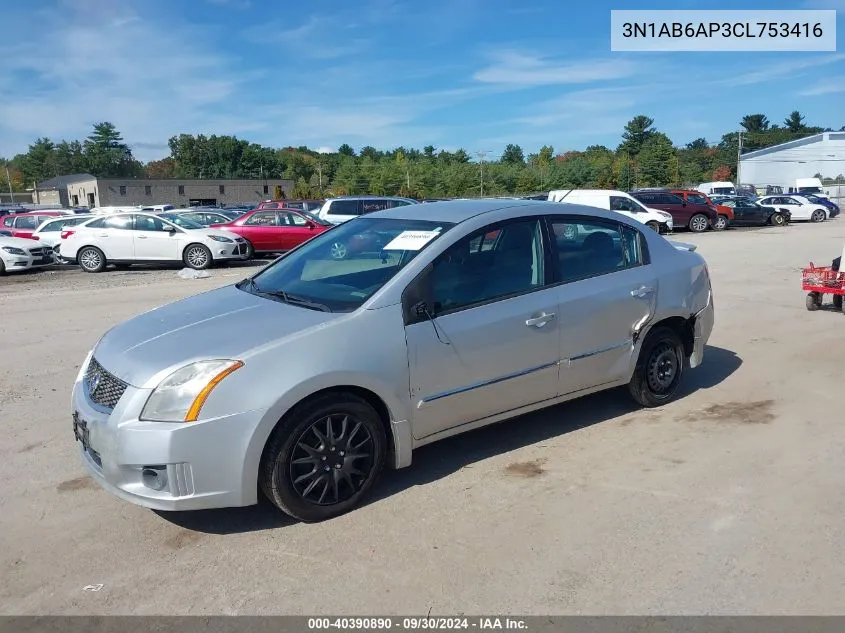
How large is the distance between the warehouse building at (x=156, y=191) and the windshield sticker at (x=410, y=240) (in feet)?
257

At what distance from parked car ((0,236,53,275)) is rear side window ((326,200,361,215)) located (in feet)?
29.2

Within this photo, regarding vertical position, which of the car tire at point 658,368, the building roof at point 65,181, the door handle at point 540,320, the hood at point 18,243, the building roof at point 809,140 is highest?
the building roof at point 65,181

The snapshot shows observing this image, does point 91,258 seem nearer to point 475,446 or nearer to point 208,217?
point 208,217

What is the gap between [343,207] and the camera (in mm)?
23609

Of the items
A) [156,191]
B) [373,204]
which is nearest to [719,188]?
[373,204]

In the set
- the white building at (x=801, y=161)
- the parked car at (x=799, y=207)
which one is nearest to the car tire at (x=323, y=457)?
the parked car at (x=799, y=207)

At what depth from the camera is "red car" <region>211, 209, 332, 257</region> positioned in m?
19.5

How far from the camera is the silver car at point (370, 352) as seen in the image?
3.36 meters

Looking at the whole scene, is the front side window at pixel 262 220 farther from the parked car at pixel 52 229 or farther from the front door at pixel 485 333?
the front door at pixel 485 333

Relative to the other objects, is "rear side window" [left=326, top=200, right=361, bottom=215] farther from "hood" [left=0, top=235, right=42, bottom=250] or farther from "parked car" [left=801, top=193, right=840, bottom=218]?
"parked car" [left=801, top=193, right=840, bottom=218]

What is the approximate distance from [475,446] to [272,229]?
15852mm

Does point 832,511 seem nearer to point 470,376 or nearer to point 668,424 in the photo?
point 668,424

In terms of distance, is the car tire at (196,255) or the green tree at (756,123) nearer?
the car tire at (196,255)

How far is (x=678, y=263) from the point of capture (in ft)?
17.9
